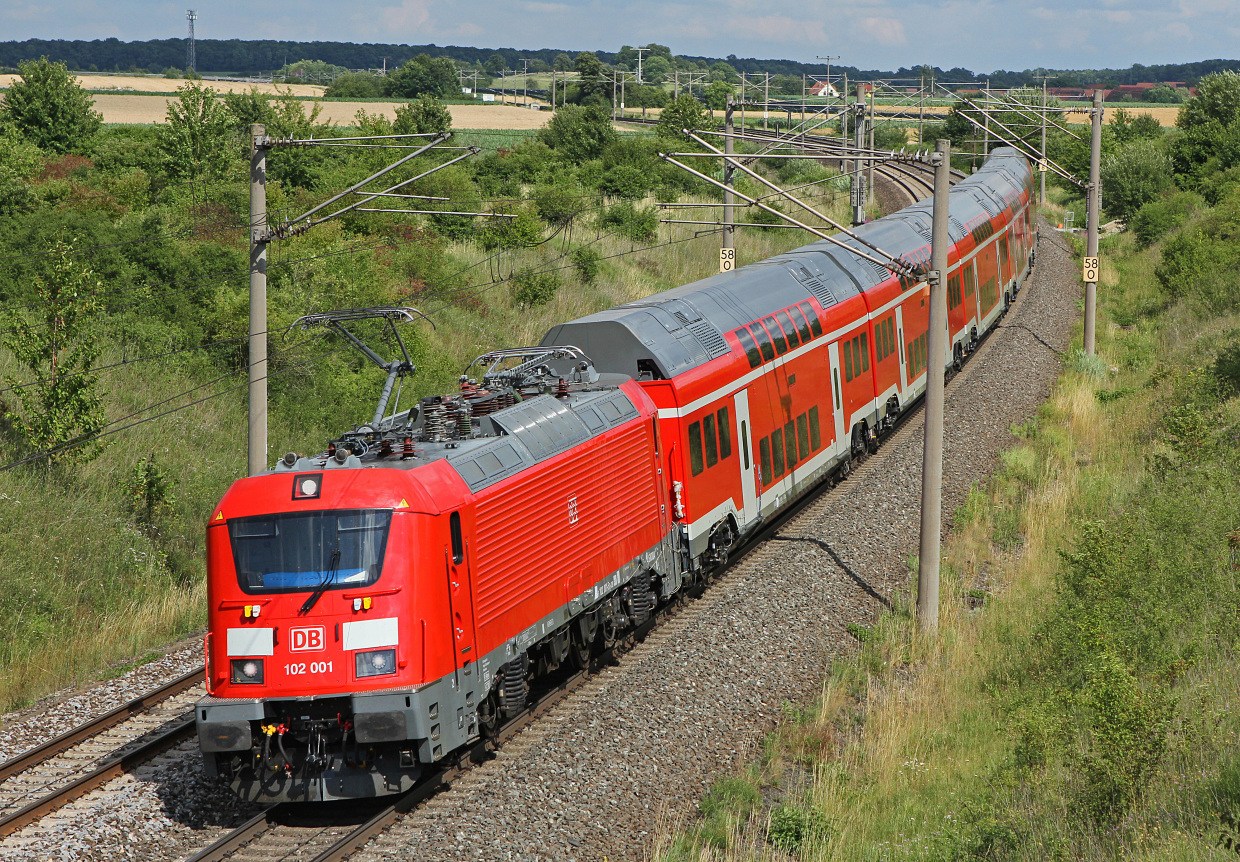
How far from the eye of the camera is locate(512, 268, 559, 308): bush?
128ft

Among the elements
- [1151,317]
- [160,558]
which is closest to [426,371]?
[160,558]

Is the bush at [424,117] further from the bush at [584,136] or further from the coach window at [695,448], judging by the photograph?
the coach window at [695,448]

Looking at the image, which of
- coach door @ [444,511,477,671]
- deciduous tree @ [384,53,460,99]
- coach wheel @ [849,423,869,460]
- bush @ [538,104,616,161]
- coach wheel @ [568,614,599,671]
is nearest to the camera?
coach door @ [444,511,477,671]

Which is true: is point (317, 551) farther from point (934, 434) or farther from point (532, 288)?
point (532, 288)

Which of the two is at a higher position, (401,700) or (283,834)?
(401,700)

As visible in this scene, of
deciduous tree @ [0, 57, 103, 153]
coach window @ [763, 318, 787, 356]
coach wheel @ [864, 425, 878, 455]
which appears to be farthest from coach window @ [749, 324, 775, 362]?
deciduous tree @ [0, 57, 103, 153]

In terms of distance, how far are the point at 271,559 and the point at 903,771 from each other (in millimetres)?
6033

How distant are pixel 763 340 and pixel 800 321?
183 cm

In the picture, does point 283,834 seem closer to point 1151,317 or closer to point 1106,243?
point 1151,317

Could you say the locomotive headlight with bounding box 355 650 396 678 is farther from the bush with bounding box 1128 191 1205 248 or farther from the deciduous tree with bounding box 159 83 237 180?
the bush with bounding box 1128 191 1205 248

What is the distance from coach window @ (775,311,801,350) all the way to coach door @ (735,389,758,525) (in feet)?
7.36

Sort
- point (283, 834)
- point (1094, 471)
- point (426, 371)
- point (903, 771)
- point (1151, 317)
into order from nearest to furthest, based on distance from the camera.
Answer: point (283, 834) < point (903, 771) < point (1094, 471) < point (426, 371) < point (1151, 317)

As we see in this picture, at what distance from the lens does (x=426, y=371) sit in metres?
28.9

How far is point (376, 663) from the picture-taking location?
11.1m
